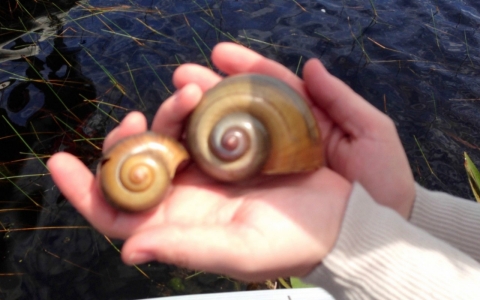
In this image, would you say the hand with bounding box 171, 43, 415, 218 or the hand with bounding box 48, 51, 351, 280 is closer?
the hand with bounding box 48, 51, 351, 280

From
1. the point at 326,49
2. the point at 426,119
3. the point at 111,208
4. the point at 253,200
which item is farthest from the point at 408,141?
the point at 111,208

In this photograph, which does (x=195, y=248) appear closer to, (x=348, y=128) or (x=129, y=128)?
(x=129, y=128)

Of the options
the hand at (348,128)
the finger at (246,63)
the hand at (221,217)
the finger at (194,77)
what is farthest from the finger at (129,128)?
the finger at (246,63)

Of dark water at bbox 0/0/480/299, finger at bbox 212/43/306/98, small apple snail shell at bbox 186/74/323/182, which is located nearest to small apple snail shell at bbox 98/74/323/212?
small apple snail shell at bbox 186/74/323/182

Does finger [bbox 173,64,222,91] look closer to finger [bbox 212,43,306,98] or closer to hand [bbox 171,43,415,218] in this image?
hand [bbox 171,43,415,218]

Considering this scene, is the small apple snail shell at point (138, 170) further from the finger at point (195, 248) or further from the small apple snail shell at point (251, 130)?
the finger at point (195, 248)

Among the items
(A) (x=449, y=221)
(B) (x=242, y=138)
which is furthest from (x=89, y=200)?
(A) (x=449, y=221)
